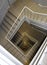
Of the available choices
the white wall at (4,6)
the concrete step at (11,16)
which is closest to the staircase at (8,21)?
the concrete step at (11,16)

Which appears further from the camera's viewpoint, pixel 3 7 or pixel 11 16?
pixel 11 16

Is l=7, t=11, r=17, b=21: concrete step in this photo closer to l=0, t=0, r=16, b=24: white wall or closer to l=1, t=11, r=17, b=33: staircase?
l=1, t=11, r=17, b=33: staircase

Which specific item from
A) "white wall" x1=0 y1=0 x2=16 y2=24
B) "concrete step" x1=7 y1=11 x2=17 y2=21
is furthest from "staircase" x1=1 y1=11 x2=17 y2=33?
"white wall" x1=0 y1=0 x2=16 y2=24

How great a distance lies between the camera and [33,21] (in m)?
9.54

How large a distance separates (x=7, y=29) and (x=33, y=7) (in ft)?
6.54

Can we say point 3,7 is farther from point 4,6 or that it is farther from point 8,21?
point 8,21

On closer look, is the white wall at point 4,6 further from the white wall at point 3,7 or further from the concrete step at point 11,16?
the concrete step at point 11,16

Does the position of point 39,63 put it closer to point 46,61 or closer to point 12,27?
point 46,61

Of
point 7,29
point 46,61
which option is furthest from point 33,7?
point 46,61

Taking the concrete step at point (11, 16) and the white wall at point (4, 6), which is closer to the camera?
the white wall at point (4, 6)

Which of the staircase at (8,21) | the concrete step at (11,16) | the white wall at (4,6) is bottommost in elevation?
the staircase at (8,21)

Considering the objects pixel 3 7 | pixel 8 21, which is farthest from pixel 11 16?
pixel 3 7

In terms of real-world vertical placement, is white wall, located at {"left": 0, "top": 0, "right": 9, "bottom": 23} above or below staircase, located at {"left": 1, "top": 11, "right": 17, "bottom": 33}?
above

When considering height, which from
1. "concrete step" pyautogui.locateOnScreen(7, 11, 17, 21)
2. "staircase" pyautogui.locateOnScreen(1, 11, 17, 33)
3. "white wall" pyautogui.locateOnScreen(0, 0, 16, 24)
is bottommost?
"staircase" pyautogui.locateOnScreen(1, 11, 17, 33)
